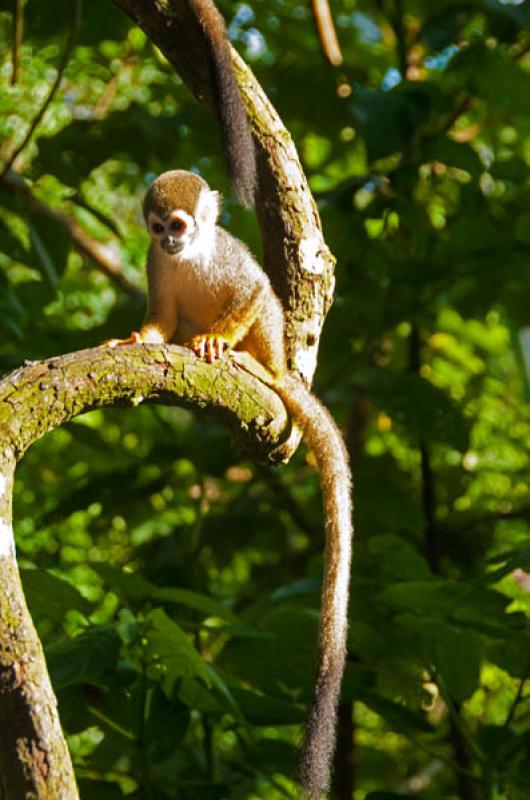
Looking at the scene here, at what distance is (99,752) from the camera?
9.07 feet

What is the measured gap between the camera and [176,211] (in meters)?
2.61

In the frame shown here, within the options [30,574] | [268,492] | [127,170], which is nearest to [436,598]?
[30,574]

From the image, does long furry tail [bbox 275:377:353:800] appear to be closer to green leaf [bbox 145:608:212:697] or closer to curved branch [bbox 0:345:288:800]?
curved branch [bbox 0:345:288:800]

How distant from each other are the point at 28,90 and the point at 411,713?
2.91m

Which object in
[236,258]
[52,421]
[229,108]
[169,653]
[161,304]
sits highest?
[229,108]

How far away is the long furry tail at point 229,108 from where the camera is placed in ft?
5.92

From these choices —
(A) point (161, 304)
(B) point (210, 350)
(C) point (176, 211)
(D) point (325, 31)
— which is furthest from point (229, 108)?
(D) point (325, 31)

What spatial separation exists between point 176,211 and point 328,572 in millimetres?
939

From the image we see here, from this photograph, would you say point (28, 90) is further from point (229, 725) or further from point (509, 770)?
point (509, 770)

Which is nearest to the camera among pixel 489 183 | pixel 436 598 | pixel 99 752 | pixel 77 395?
pixel 77 395

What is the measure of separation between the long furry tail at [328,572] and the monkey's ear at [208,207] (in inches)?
23.8

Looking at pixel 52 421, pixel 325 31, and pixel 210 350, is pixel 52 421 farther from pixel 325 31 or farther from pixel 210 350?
pixel 325 31

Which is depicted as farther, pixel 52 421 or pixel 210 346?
pixel 210 346

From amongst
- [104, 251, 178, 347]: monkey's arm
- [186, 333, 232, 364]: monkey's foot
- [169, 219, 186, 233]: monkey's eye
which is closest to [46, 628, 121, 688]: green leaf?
[186, 333, 232, 364]: monkey's foot
